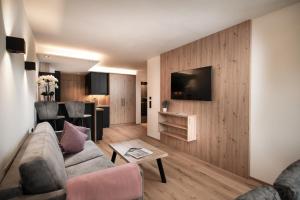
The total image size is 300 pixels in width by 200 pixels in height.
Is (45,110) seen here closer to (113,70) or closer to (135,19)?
(135,19)

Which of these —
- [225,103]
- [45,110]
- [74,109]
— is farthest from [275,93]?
[45,110]

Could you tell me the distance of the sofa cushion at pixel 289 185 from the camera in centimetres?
110

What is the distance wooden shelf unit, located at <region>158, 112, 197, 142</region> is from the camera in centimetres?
355

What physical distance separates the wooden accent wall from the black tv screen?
0.12 m

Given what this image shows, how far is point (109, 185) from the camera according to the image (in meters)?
1.29

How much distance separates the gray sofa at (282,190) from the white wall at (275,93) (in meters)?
1.20

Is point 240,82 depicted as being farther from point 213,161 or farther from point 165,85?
point 165,85

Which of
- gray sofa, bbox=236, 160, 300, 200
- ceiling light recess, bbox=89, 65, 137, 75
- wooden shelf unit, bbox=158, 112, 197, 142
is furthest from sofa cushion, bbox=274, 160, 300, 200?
ceiling light recess, bbox=89, 65, 137, 75

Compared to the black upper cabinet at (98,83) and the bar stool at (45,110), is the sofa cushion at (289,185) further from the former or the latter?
the black upper cabinet at (98,83)

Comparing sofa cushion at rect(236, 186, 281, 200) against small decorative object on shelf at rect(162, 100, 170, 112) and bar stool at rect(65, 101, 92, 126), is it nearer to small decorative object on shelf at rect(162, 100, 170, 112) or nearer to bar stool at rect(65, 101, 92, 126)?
small decorative object on shelf at rect(162, 100, 170, 112)

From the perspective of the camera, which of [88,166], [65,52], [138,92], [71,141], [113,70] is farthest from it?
[138,92]

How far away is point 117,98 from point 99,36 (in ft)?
13.9

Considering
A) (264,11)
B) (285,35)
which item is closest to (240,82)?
(285,35)

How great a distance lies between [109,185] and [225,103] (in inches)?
95.8
